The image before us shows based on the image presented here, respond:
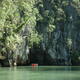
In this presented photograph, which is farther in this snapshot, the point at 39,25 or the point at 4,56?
the point at 39,25

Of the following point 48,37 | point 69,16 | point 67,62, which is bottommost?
point 67,62

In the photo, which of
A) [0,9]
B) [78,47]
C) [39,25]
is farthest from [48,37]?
[0,9]

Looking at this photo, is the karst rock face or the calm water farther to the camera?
the karst rock face

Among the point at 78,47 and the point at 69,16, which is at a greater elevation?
A: the point at 69,16

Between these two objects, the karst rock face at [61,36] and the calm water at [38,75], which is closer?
the calm water at [38,75]

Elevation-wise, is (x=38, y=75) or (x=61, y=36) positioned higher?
(x=61, y=36)

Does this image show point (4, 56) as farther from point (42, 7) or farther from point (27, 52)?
point (42, 7)

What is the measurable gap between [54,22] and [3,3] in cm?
3766

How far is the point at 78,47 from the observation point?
55.3 meters

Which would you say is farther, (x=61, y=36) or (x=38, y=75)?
(x=61, y=36)

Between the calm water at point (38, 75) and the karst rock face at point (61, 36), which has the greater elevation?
the karst rock face at point (61, 36)

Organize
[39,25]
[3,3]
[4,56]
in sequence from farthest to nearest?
[39,25]
[4,56]
[3,3]

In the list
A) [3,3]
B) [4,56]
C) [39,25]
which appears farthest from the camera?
[39,25]

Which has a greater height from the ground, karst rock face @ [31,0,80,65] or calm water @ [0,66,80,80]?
karst rock face @ [31,0,80,65]
